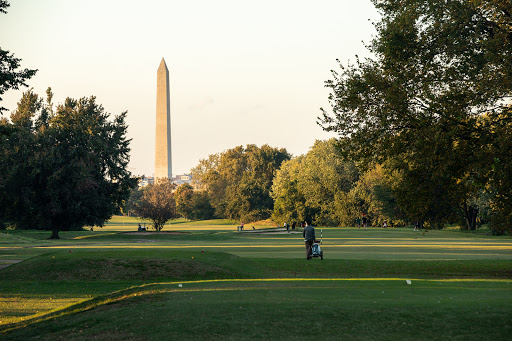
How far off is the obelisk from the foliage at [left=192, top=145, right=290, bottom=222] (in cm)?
1397

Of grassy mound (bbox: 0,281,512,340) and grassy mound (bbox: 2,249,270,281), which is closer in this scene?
grassy mound (bbox: 0,281,512,340)

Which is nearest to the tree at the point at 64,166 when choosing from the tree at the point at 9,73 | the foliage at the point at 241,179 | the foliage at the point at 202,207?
the tree at the point at 9,73

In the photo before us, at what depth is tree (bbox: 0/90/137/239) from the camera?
58250 mm

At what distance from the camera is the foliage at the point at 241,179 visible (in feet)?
429

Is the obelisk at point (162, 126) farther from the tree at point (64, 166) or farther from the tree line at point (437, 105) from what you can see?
the tree line at point (437, 105)

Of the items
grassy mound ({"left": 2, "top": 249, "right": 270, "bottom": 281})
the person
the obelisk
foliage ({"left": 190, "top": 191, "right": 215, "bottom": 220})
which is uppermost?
the obelisk

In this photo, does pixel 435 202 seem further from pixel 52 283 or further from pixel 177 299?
pixel 52 283

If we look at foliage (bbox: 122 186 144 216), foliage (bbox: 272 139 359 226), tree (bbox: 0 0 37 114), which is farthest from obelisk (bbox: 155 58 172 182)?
tree (bbox: 0 0 37 114)

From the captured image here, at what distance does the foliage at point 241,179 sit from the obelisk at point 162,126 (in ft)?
45.8

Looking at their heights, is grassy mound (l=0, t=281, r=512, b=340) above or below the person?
below

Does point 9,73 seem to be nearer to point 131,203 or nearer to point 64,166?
point 64,166

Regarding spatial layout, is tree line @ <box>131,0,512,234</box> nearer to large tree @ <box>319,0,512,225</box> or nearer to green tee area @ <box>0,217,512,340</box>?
large tree @ <box>319,0,512,225</box>

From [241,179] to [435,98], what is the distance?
12349 centimetres

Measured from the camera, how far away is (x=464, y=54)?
23828mm
